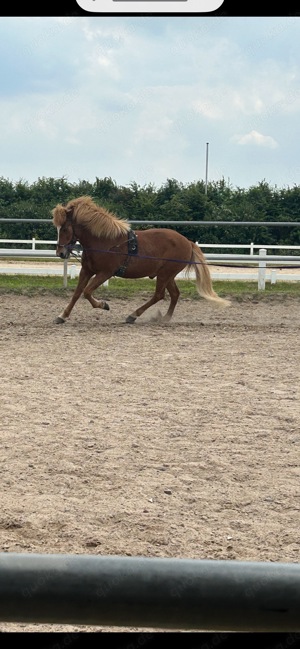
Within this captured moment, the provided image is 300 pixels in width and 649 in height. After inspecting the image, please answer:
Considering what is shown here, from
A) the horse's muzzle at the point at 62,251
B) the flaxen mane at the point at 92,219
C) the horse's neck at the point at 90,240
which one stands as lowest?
the horse's muzzle at the point at 62,251

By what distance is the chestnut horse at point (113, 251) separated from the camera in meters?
10.3

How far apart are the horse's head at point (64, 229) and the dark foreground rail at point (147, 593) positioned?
9.56m

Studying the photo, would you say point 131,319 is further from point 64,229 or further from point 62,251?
point 64,229

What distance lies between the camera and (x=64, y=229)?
1028 centimetres

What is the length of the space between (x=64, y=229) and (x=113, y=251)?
66 cm

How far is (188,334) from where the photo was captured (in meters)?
A: 9.57

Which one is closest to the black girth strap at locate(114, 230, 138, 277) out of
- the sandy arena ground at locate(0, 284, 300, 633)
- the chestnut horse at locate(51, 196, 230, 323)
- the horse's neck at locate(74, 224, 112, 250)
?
the chestnut horse at locate(51, 196, 230, 323)

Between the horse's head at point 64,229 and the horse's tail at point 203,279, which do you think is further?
the horse's tail at point 203,279

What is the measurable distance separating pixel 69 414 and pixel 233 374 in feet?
6.63

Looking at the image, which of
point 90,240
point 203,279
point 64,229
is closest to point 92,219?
point 90,240

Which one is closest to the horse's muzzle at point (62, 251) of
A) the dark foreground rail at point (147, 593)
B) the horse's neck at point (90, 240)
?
the horse's neck at point (90, 240)

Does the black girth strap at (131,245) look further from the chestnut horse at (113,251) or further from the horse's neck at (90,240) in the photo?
the horse's neck at (90,240)

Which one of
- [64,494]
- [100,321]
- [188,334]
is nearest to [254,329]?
[188,334]

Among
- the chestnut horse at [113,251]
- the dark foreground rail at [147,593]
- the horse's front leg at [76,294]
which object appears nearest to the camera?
the dark foreground rail at [147,593]
